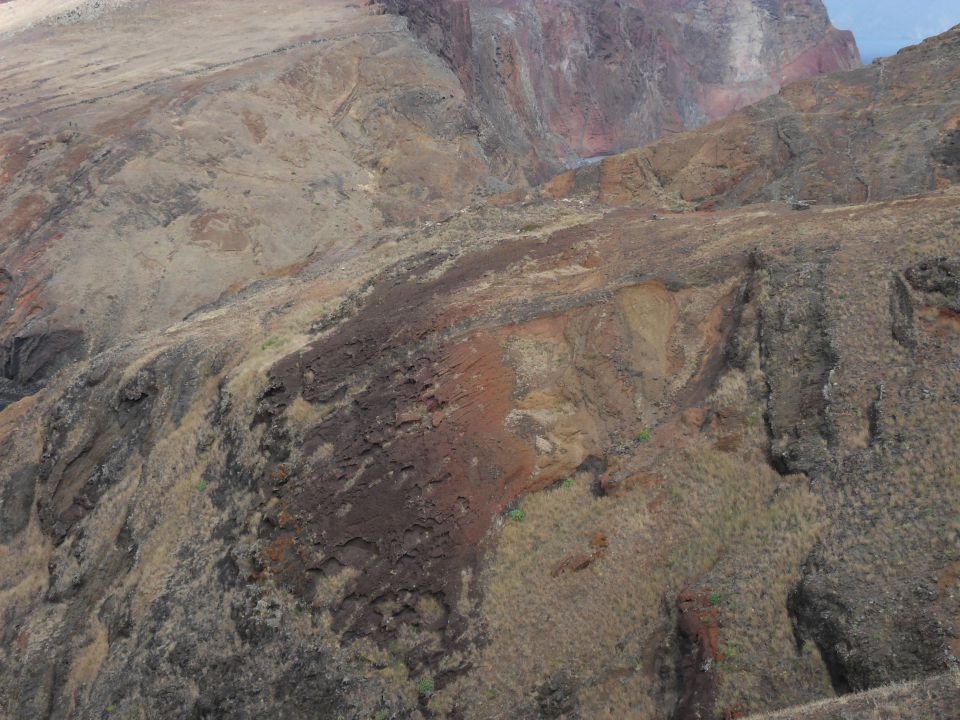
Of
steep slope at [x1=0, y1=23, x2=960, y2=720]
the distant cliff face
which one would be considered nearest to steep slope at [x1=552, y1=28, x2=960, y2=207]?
steep slope at [x1=0, y1=23, x2=960, y2=720]

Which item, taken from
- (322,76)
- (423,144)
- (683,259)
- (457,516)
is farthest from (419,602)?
(322,76)

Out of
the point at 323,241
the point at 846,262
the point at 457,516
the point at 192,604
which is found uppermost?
the point at 846,262

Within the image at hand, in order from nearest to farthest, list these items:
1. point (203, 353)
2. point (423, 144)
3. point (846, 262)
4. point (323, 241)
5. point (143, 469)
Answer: point (846, 262) → point (143, 469) → point (203, 353) → point (323, 241) → point (423, 144)

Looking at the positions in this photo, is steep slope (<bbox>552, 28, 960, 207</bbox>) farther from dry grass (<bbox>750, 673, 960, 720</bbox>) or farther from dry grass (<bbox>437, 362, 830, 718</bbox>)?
dry grass (<bbox>750, 673, 960, 720</bbox>)

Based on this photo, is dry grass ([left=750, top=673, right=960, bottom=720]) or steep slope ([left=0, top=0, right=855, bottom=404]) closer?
dry grass ([left=750, top=673, right=960, bottom=720])

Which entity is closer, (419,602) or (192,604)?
(419,602)

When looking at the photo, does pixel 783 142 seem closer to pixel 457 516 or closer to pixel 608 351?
pixel 608 351
